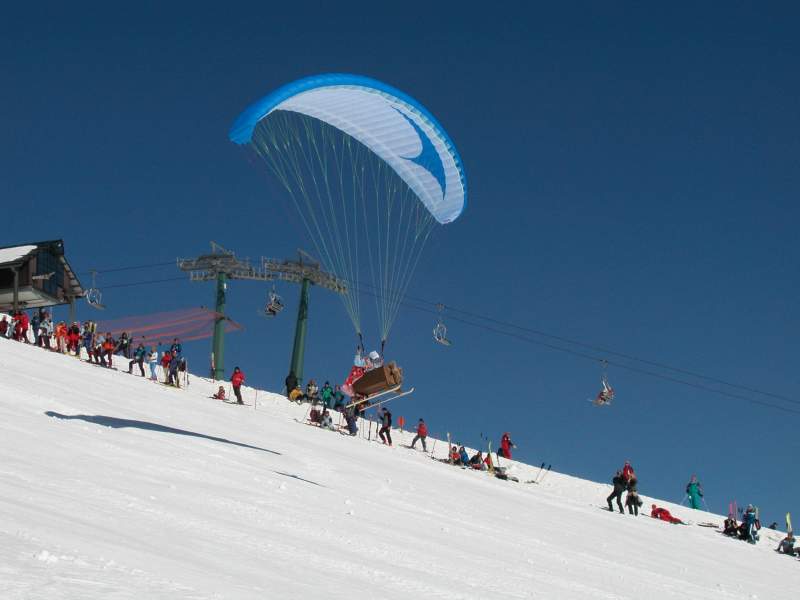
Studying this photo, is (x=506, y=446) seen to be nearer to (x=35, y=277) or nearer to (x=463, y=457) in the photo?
(x=463, y=457)

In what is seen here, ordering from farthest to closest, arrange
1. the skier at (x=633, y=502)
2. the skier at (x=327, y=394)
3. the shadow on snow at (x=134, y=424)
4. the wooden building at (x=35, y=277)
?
the wooden building at (x=35, y=277)
the skier at (x=327, y=394)
the skier at (x=633, y=502)
the shadow on snow at (x=134, y=424)

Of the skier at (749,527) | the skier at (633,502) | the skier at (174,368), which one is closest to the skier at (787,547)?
the skier at (749,527)

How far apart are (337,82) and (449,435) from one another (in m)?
10.3

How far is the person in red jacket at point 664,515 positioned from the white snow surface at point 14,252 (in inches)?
757

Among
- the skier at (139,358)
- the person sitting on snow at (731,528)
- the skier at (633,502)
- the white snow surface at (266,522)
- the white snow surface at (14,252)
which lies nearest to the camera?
the white snow surface at (266,522)

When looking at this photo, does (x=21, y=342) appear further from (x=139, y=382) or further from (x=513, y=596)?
(x=513, y=596)

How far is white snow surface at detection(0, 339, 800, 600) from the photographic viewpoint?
5.74 metres

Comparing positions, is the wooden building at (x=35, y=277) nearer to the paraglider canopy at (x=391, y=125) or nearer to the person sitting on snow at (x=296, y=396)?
the person sitting on snow at (x=296, y=396)

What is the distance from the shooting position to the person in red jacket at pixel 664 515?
814 inches

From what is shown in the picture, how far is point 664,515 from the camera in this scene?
2088 centimetres

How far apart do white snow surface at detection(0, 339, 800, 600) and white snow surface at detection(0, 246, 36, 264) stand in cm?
1053

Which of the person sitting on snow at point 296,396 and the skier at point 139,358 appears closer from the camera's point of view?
the skier at point 139,358

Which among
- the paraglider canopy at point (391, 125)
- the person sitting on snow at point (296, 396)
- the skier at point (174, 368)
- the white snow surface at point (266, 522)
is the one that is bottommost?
the white snow surface at point (266, 522)

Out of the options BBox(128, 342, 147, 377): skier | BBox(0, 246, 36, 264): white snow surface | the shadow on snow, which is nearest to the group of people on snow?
BBox(128, 342, 147, 377): skier
